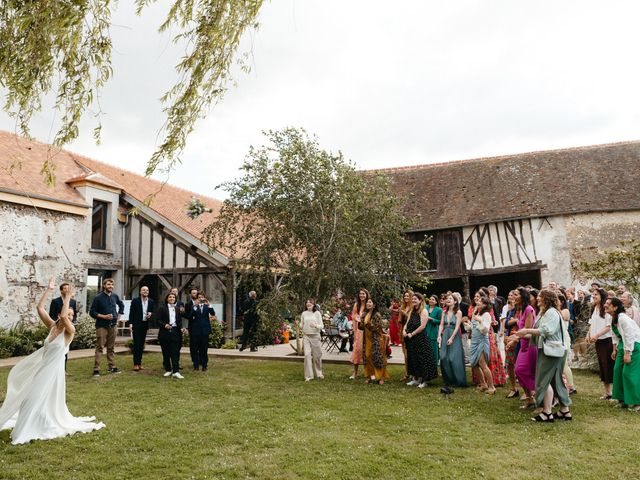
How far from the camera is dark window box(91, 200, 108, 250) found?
1689 cm

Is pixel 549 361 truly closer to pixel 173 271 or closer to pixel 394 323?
pixel 394 323

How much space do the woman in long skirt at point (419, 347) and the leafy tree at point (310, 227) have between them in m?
2.35

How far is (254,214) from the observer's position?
11836mm

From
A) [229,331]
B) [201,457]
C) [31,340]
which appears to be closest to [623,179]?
[229,331]

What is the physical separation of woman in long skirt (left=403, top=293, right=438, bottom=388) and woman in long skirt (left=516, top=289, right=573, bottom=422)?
2.54m

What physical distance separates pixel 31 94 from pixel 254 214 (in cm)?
718

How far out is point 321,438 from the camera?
218 inches

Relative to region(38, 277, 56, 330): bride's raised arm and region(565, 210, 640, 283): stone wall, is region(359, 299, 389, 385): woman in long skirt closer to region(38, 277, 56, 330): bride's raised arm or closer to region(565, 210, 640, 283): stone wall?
region(38, 277, 56, 330): bride's raised arm

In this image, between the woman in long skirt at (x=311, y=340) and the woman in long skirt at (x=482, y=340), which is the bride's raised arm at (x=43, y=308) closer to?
the woman in long skirt at (x=311, y=340)

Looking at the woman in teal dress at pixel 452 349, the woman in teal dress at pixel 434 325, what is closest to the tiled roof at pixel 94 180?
the woman in teal dress at pixel 434 325

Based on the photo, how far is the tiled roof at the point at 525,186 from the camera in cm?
1853

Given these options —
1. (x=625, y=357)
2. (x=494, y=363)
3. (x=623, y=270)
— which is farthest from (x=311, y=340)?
(x=623, y=270)

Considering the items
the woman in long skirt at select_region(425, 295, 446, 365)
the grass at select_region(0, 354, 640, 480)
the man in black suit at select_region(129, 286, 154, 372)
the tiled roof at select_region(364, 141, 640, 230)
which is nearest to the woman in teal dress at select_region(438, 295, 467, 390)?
the woman in long skirt at select_region(425, 295, 446, 365)

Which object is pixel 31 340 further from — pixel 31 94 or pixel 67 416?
pixel 31 94
